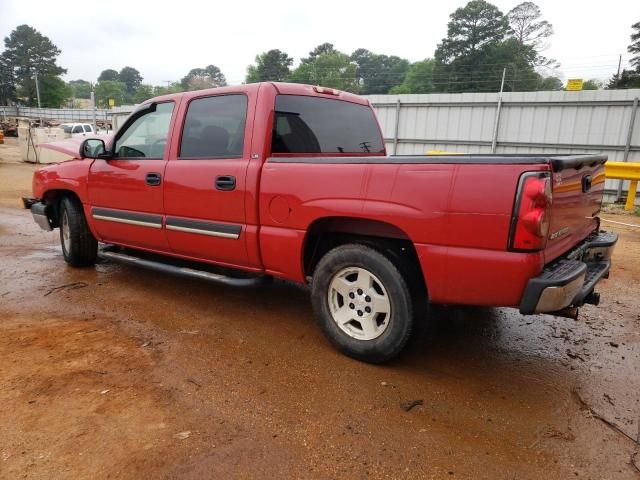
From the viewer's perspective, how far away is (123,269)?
535 centimetres

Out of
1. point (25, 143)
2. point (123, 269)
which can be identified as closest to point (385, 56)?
point (25, 143)

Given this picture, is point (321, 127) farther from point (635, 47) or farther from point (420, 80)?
point (420, 80)

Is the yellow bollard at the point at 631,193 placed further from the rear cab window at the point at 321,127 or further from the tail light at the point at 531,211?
the tail light at the point at 531,211

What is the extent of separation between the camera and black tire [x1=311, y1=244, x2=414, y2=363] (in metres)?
2.90

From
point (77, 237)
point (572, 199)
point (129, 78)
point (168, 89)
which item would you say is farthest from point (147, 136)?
point (129, 78)

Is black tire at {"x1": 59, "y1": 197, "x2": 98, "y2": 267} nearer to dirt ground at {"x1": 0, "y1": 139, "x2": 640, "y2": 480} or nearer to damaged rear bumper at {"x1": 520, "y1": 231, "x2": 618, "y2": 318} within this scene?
dirt ground at {"x1": 0, "y1": 139, "x2": 640, "y2": 480}

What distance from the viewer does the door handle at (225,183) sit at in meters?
3.51

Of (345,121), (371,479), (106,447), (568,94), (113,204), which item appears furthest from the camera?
(568,94)

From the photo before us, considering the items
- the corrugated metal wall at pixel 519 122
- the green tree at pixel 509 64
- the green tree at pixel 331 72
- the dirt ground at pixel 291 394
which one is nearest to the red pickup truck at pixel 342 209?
the dirt ground at pixel 291 394

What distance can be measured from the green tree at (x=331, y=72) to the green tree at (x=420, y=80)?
735cm

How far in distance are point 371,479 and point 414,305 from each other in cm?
113

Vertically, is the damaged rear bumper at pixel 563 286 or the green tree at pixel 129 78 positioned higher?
the green tree at pixel 129 78

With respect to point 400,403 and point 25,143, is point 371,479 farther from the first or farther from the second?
point 25,143

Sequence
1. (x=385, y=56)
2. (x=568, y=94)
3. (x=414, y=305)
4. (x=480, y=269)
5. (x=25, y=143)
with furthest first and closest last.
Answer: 1. (x=385, y=56)
2. (x=25, y=143)
3. (x=568, y=94)
4. (x=414, y=305)
5. (x=480, y=269)
